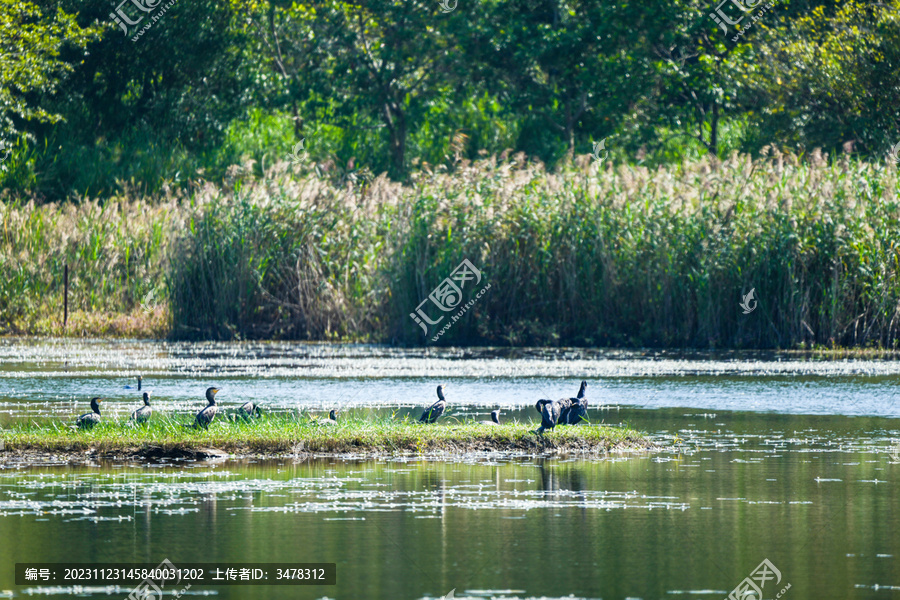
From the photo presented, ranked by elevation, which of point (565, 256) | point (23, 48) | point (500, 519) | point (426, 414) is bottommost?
point (500, 519)

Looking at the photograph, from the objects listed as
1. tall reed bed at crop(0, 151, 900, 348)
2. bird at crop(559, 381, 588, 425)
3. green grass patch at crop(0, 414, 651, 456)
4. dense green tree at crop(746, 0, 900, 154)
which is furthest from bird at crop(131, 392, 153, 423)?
dense green tree at crop(746, 0, 900, 154)

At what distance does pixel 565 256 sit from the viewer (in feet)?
84.5

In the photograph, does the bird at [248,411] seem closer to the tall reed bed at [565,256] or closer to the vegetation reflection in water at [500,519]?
the vegetation reflection in water at [500,519]

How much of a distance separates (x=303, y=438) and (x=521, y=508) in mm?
3418

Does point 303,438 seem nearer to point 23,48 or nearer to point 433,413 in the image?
point 433,413

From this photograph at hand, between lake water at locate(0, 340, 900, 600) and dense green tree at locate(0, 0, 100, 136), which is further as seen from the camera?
dense green tree at locate(0, 0, 100, 136)

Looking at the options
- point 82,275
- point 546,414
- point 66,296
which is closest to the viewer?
point 546,414

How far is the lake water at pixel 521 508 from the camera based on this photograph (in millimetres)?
7844

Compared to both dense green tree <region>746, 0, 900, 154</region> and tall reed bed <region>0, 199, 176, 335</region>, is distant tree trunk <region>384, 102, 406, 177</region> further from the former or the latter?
tall reed bed <region>0, 199, 176, 335</region>

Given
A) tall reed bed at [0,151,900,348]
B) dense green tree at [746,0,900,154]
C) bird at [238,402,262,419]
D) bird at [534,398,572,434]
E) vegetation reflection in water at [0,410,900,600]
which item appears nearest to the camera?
vegetation reflection in water at [0,410,900,600]

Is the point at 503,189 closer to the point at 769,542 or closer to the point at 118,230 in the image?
the point at 118,230

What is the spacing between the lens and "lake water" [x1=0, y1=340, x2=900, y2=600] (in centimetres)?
784

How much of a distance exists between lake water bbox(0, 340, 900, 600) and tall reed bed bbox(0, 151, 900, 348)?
21.0 feet

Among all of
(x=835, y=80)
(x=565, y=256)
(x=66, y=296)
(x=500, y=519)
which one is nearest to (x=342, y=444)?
(x=500, y=519)
